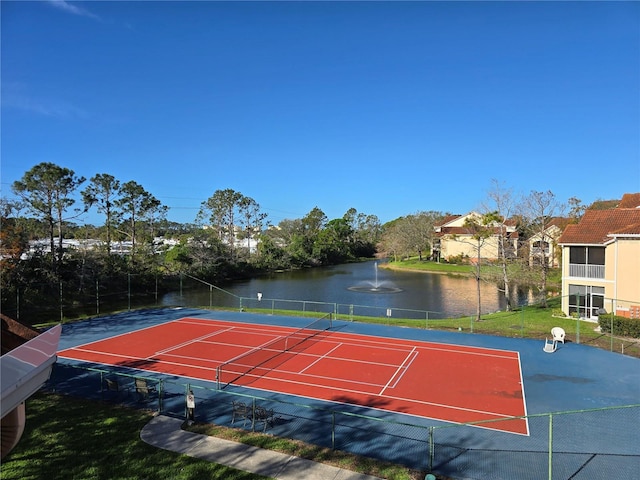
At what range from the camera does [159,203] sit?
61.8 meters

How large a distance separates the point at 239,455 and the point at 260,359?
9.37 m

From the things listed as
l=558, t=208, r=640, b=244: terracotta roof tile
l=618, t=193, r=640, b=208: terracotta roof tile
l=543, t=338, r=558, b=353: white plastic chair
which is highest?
l=618, t=193, r=640, b=208: terracotta roof tile

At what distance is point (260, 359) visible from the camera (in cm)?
2039

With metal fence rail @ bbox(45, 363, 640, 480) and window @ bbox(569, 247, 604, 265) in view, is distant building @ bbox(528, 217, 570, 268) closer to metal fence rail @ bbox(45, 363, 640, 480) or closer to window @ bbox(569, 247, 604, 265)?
window @ bbox(569, 247, 604, 265)

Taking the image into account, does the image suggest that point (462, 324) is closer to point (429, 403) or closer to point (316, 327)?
point (316, 327)

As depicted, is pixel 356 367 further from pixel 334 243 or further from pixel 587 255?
pixel 334 243

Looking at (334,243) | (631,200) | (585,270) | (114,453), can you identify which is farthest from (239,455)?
(334,243)

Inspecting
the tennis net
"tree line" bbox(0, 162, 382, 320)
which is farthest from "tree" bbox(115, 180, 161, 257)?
the tennis net

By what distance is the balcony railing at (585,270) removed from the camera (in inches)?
1126

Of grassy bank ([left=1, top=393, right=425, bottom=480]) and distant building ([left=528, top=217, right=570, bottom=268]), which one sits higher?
distant building ([left=528, top=217, right=570, bottom=268])

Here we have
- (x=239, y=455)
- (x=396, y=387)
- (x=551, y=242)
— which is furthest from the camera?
(x=551, y=242)

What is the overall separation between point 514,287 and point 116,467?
49.3m

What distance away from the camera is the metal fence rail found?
10.5 m

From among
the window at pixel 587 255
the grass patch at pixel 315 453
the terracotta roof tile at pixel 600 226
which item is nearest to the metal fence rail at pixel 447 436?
the grass patch at pixel 315 453
